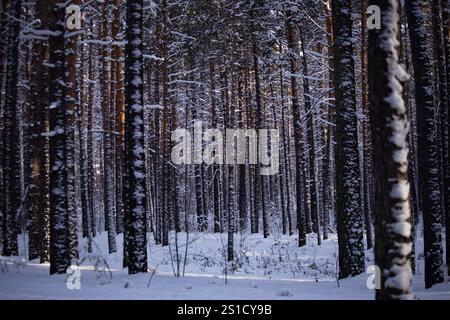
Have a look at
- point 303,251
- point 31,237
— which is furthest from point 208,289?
point 303,251

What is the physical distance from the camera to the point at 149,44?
61.9ft

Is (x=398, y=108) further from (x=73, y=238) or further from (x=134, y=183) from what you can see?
(x=73, y=238)

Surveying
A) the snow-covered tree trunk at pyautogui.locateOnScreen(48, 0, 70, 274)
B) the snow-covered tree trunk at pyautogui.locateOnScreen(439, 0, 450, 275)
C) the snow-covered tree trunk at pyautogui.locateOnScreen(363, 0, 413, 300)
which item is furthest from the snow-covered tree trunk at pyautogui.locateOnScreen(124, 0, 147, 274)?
the snow-covered tree trunk at pyautogui.locateOnScreen(439, 0, 450, 275)

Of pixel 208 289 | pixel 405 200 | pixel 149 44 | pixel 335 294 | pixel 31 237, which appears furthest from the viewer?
pixel 149 44

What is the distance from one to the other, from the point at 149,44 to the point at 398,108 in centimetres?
1665

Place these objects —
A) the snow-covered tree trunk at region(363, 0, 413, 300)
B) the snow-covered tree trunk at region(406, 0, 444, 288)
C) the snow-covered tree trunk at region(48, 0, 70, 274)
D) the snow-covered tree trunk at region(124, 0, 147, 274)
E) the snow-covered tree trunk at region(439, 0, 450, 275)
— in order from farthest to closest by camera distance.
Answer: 1. the snow-covered tree trunk at region(439, 0, 450, 275)
2. the snow-covered tree trunk at region(48, 0, 70, 274)
3. the snow-covered tree trunk at region(124, 0, 147, 274)
4. the snow-covered tree trunk at region(406, 0, 444, 288)
5. the snow-covered tree trunk at region(363, 0, 413, 300)

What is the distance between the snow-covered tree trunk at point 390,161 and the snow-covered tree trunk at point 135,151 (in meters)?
5.01

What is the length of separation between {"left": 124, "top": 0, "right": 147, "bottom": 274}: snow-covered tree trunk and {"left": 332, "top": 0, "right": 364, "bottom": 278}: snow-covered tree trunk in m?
4.15

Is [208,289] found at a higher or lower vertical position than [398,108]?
lower

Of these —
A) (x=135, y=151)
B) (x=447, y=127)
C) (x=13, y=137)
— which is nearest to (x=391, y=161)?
(x=135, y=151)

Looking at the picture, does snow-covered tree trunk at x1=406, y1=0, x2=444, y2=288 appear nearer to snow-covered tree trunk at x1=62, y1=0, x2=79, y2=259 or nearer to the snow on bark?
the snow on bark

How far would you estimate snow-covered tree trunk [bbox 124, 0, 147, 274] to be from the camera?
7.85 m

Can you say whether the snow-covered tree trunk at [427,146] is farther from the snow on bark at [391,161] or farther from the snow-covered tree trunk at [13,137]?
the snow-covered tree trunk at [13,137]

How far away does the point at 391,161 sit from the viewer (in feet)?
13.3
